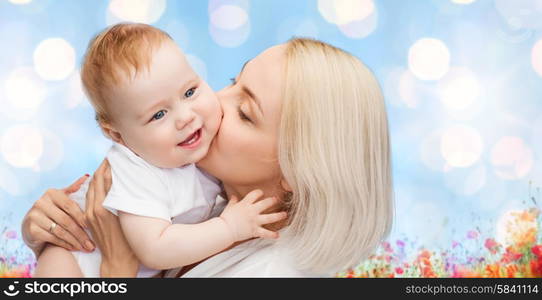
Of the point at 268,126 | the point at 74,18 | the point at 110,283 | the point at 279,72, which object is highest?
the point at 74,18

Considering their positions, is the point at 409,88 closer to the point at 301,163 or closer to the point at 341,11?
the point at 341,11

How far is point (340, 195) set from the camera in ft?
5.92

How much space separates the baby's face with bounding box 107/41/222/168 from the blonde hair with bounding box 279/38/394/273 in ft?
0.69

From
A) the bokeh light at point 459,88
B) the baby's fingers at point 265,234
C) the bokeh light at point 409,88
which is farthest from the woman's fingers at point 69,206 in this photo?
the bokeh light at point 459,88

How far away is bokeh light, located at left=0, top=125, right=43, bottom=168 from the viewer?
2689 millimetres

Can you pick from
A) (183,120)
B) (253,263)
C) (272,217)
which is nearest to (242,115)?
(183,120)

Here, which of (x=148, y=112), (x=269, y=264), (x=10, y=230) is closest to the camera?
(x=148, y=112)

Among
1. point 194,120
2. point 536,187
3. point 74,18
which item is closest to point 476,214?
point 536,187

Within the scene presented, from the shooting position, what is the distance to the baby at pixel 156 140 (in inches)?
65.3

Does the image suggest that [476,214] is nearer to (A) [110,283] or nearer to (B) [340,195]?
(B) [340,195]

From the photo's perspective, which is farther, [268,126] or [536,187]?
[536,187]

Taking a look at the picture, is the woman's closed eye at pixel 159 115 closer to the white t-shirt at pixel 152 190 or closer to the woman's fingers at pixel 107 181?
the white t-shirt at pixel 152 190

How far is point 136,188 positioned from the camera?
1720mm

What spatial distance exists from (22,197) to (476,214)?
1.79 meters
